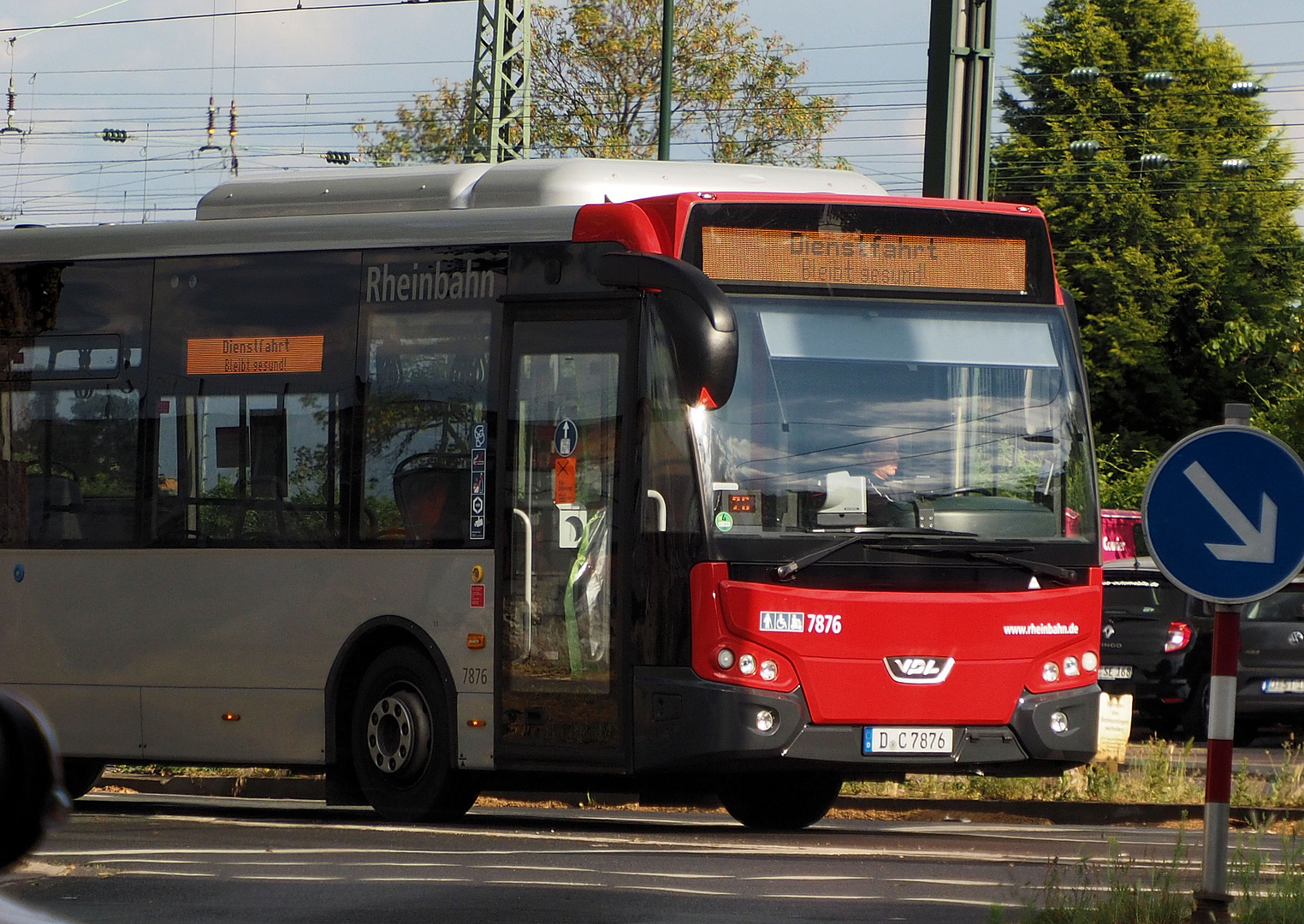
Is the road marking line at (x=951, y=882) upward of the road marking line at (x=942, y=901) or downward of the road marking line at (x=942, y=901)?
downward

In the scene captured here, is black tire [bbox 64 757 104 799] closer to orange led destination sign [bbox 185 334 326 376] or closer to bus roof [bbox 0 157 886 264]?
orange led destination sign [bbox 185 334 326 376]

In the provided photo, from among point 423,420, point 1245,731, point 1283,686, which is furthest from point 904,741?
point 1245,731

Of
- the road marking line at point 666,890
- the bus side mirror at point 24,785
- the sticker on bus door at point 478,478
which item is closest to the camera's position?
the bus side mirror at point 24,785

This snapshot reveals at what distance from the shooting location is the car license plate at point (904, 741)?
10703 mm

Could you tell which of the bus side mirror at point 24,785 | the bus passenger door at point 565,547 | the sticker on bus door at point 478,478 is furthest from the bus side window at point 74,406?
A: the bus side mirror at point 24,785

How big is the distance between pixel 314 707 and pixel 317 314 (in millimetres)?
2172

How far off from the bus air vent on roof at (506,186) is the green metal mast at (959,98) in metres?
1.01

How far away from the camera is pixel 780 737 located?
34.5ft

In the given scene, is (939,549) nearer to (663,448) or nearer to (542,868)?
(663,448)

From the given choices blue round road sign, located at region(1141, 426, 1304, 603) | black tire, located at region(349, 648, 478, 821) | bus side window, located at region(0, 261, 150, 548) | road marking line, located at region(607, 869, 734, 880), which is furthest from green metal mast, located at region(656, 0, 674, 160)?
blue round road sign, located at region(1141, 426, 1304, 603)

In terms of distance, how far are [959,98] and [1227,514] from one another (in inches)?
251

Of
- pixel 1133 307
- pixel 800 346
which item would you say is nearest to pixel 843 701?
pixel 800 346

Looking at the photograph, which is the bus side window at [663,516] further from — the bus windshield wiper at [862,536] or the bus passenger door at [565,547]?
the bus windshield wiper at [862,536]

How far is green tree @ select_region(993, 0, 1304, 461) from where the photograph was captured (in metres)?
55.6
